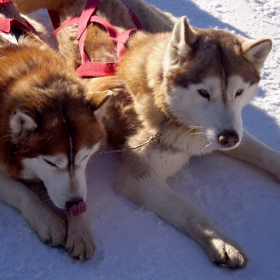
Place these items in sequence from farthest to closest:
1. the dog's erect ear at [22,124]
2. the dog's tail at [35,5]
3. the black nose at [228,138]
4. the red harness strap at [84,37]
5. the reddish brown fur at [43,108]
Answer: the dog's tail at [35,5], the red harness strap at [84,37], the black nose at [228,138], the reddish brown fur at [43,108], the dog's erect ear at [22,124]

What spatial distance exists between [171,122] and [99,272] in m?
1.16

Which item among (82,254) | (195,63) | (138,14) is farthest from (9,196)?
(138,14)

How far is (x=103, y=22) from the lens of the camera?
3635 mm

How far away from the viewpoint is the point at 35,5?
4238 millimetres

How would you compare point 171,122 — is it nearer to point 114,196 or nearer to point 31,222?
point 114,196

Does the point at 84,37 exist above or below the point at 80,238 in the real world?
above

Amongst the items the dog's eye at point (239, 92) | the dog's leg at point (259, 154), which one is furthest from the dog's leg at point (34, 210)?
the dog's leg at point (259, 154)

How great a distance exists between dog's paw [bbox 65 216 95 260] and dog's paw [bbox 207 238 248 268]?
77 cm

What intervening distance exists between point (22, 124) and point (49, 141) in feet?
0.60

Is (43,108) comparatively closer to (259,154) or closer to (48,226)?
(48,226)

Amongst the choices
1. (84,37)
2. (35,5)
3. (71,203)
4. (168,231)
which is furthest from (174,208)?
(35,5)

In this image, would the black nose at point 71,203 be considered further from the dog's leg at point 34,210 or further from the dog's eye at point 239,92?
the dog's eye at point 239,92

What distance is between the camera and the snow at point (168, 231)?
2541mm

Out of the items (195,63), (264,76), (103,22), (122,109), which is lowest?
(264,76)
